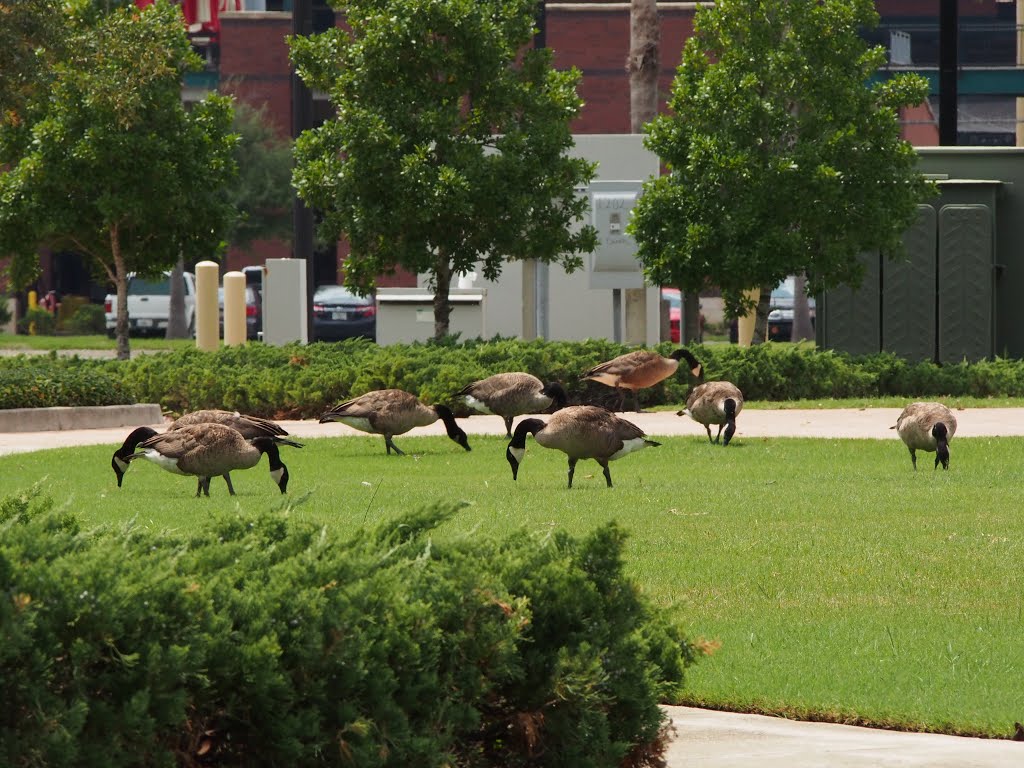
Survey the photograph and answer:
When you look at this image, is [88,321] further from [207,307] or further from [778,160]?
[778,160]

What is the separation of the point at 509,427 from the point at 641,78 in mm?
14012

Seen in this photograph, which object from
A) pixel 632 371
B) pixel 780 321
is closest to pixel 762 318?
pixel 632 371

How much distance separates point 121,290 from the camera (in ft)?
92.8

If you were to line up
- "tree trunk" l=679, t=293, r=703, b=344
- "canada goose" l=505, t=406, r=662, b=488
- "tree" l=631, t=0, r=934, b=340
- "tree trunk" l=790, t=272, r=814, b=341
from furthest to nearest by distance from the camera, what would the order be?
"tree trunk" l=790, t=272, r=814, b=341
"tree trunk" l=679, t=293, r=703, b=344
"tree" l=631, t=0, r=934, b=340
"canada goose" l=505, t=406, r=662, b=488

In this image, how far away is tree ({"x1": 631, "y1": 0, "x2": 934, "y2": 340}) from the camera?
2500cm

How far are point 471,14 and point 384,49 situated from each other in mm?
1394

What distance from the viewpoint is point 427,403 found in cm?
2095

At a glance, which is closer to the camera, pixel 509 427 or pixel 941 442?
pixel 941 442

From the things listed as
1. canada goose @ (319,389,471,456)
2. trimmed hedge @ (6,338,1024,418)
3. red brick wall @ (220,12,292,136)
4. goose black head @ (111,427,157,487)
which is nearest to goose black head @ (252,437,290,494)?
goose black head @ (111,427,157,487)

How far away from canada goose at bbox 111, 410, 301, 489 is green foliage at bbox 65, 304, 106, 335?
129 ft

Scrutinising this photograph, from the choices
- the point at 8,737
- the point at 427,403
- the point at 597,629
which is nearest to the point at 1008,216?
the point at 427,403

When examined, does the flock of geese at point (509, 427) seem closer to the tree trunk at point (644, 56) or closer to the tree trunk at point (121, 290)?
the tree trunk at point (644, 56)

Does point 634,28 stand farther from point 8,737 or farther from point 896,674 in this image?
point 8,737

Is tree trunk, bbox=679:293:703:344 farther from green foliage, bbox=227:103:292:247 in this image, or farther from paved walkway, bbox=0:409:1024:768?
green foliage, bbox=227:103:292:247
